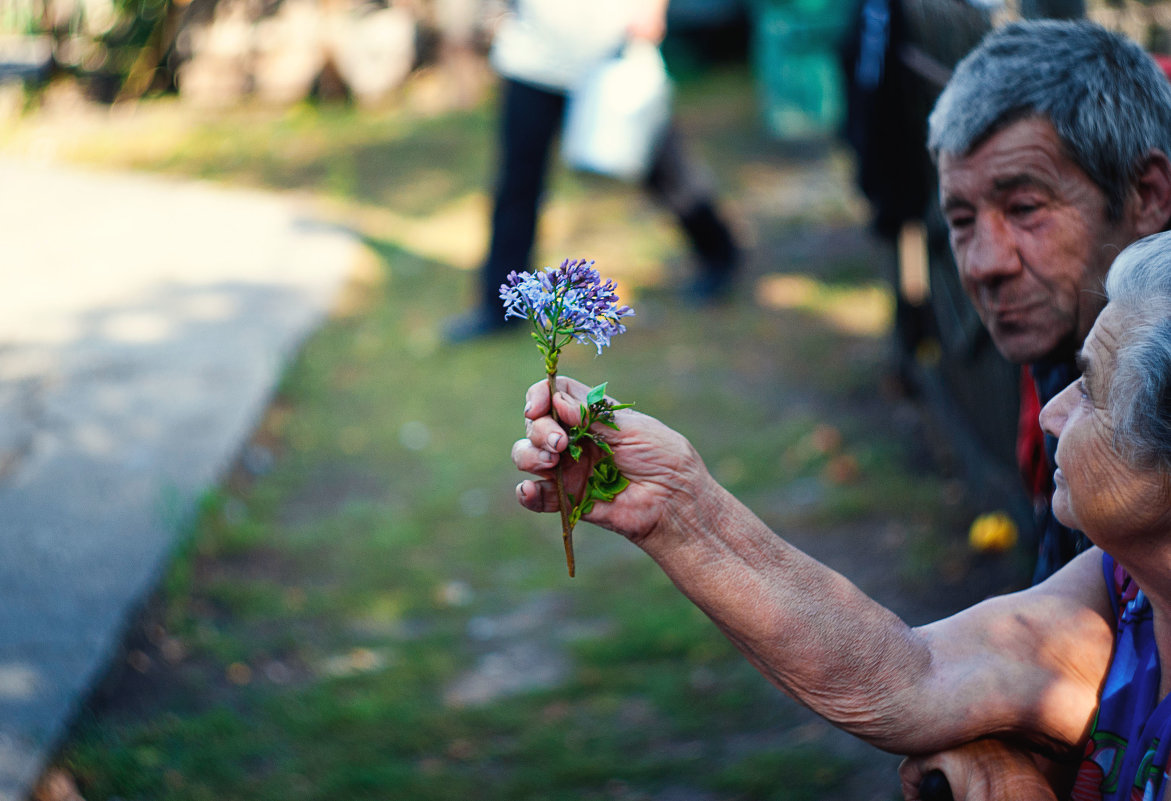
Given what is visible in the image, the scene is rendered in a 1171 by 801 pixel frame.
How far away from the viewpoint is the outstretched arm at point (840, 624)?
157 cm

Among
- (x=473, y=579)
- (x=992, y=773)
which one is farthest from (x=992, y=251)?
(x=473, y=579)

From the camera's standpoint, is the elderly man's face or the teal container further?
the teal container

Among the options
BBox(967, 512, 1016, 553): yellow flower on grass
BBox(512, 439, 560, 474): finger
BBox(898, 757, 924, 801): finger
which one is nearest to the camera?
BBox(512, 439, 560, 474): finger

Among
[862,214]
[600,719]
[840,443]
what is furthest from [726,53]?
[600,719]

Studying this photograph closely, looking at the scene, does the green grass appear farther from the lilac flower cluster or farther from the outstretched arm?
the lilac flower cluster

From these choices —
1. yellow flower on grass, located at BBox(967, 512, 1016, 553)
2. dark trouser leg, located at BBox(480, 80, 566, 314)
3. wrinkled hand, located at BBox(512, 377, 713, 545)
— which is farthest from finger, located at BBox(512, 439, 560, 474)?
dark trouser leg, located at BBox(480, 80, 566, 314)

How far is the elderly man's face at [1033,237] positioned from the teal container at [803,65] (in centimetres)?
592

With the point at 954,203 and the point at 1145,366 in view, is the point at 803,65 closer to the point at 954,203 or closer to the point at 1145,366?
the point at 954,203

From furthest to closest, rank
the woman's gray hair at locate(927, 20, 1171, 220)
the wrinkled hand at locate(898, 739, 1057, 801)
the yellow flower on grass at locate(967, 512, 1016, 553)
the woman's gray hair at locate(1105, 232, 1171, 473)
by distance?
the yellow flower on grass at locate(967, 512, 1016, 553)
the woman's gray hair at locate(927, 20, 1171, 220)
the wrinkled hand at locate(898, 739, 1057, 801)
the woman's gray hair at locate(1105, 232, 1171, 473)

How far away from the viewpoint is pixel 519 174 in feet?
18.9

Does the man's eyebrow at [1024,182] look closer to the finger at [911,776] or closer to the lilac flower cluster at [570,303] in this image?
the lilac flower cluster at [570,303]

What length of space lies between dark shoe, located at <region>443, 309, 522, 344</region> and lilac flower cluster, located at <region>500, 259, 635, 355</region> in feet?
Answer: 14.5

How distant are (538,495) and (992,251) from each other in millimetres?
1023

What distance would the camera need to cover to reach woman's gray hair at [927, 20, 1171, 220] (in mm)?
1913
